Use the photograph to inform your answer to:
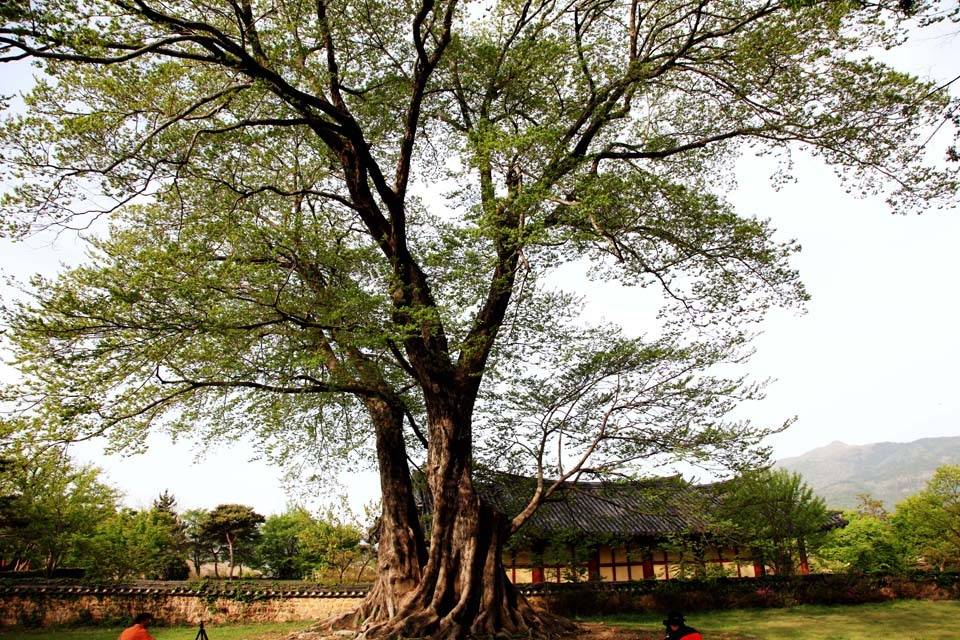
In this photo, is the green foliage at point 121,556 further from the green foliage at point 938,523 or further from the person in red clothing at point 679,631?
the green foliage at point 938,523

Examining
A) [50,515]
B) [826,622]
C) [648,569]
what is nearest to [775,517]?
[826,622]

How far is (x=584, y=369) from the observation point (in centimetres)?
1280

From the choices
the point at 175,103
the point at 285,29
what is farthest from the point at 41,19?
the point at 285,29

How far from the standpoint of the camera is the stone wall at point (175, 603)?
15609 millimetres

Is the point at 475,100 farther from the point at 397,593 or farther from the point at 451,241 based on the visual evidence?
the point at 397,593

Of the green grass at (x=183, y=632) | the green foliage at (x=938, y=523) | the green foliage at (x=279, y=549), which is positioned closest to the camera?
the green grass at (x=183, y=632)

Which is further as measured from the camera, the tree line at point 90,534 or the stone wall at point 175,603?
the tree line at point 90,534

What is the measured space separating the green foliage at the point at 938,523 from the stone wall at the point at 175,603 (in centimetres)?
1971

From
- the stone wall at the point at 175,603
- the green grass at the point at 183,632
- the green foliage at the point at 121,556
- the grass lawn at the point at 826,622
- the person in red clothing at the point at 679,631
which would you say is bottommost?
the grass lawn at the point at 826,622

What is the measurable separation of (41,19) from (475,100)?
26.7 ft

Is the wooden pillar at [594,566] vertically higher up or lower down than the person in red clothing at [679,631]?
lower down

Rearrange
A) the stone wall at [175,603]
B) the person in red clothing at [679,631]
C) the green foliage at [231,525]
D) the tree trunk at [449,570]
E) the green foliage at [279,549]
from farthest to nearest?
1. the green foliage at [279,549]
2. the green foliage at [231,525]
3. the stone wall at [175,603]
4. the tree trunk at [449,570]
5. the person in red clothing at [679,631]

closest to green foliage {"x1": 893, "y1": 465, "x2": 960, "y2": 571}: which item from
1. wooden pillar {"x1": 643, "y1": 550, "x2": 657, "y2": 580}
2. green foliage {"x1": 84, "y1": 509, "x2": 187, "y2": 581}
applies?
wooden pillar {"x1": 643, "y1": 550, "x2": 657, "y2": 580}

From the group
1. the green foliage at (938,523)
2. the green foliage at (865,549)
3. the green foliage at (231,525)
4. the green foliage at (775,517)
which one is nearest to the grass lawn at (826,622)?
the green foliage at (775,517)
